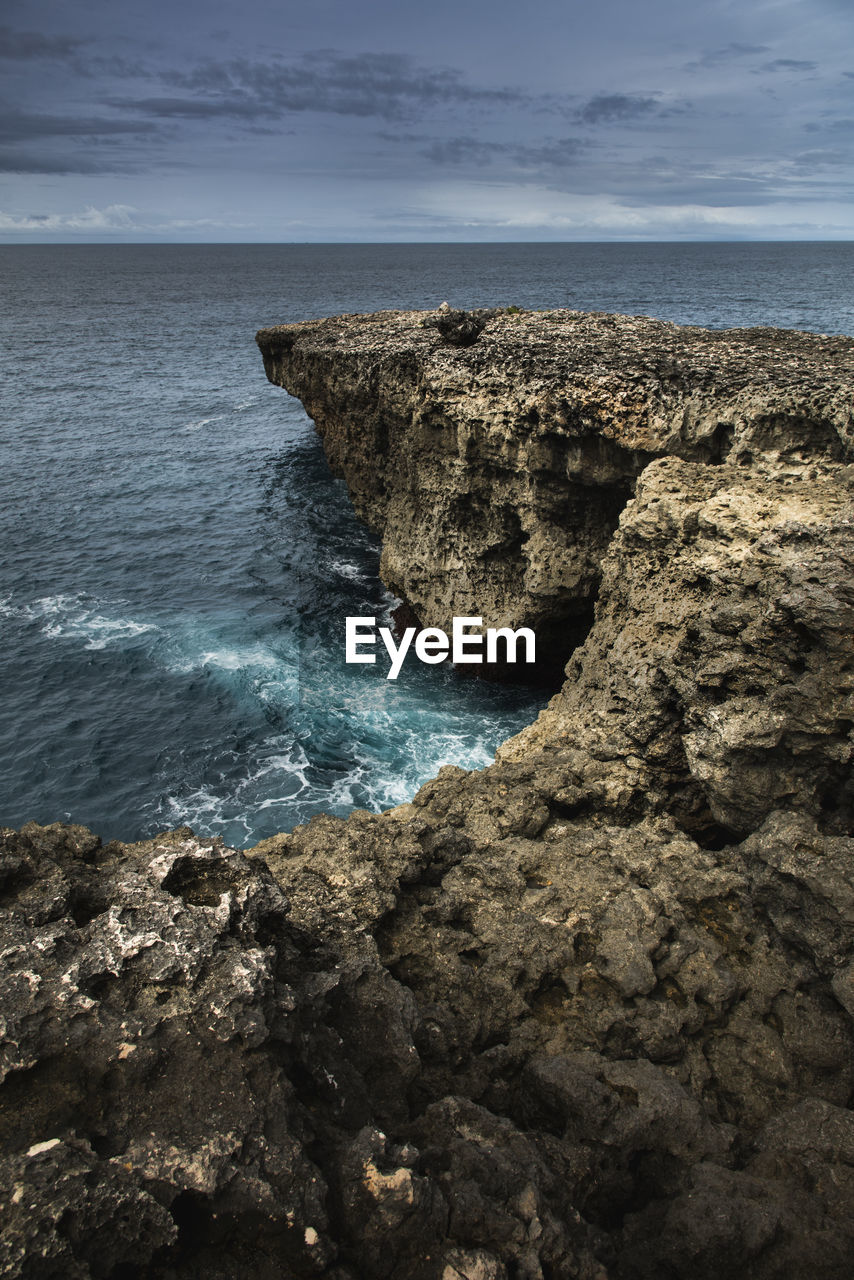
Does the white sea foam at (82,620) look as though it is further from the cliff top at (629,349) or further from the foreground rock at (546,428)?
the cliff top at (629,349)

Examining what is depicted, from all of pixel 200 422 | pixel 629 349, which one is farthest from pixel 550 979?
pixel 200 422

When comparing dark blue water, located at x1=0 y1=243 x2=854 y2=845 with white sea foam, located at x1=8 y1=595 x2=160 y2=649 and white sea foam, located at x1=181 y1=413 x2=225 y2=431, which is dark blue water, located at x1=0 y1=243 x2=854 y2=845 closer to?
white sea foam, located at x1=8 y1=595 x2=160 y2=649

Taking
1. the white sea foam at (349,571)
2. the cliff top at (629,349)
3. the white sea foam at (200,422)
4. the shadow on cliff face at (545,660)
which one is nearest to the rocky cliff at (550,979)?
the cliff top at (629,349)

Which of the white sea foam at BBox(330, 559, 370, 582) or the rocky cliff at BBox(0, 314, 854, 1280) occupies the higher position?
the rocky cliff at BBox(0, 314, 854, 1280)

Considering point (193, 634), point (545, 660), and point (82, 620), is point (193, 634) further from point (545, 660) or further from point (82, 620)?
point (545, 660)

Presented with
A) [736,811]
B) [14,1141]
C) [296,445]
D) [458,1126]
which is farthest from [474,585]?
[296,445]

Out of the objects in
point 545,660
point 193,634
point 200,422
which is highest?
point 200,422

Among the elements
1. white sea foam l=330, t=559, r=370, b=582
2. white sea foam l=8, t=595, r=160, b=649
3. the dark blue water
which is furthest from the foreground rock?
white sea foam l=8, t=595, r=160, b=649
